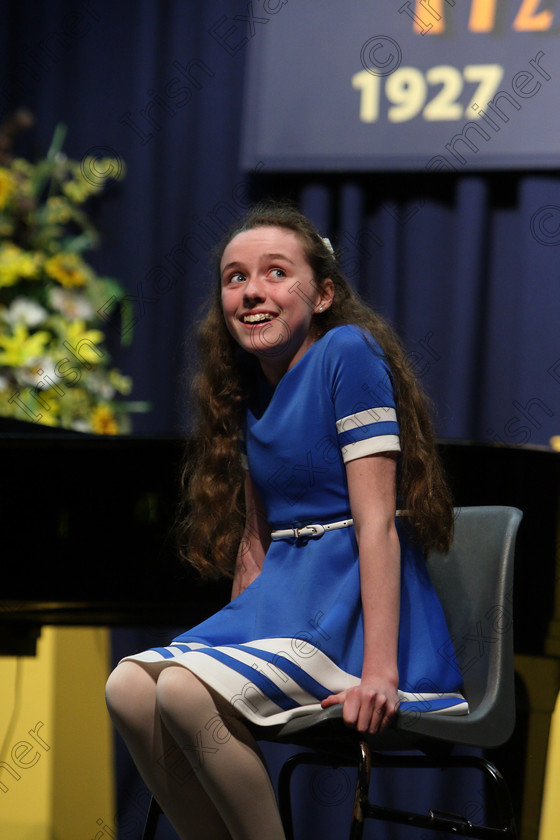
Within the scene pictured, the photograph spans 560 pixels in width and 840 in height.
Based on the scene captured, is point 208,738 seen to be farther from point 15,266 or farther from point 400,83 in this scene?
point 400,83

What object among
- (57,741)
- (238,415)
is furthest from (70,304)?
(238,415)

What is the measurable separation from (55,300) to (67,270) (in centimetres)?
10

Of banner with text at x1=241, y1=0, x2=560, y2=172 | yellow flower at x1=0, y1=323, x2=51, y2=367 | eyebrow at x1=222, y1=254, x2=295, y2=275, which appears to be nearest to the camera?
eyebrow at x1=222, y1=254, x2=295, y2=275

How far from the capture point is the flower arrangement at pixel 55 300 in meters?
2.72

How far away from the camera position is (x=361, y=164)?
267 cm

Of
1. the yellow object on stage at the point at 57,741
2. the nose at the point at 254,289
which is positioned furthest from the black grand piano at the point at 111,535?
the nose at the point at 254,289

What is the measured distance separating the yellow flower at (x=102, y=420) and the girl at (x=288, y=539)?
1.33m

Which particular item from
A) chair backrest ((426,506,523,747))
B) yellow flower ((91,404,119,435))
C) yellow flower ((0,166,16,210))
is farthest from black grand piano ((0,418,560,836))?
yellow flower ((0,166,16,210))

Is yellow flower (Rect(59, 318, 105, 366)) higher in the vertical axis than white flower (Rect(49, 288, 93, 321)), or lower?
lower

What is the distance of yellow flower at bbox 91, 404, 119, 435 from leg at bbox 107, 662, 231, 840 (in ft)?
5.33

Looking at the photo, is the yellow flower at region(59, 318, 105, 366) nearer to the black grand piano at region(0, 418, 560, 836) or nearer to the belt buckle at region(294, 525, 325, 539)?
the black grand piano at region(0, 418, 560, 836)

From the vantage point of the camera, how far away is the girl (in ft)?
3.95

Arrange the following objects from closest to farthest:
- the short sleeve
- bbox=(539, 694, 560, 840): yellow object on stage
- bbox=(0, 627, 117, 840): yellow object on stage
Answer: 1. the short sleeve
2. bbox=(539, 694, 560, 840): yellow object on stage
3. bbox=(0, 627, 117, 840): yellow object on stage

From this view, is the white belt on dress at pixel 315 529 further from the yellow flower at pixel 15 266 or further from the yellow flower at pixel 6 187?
the yellow flower at pixel 6 187
